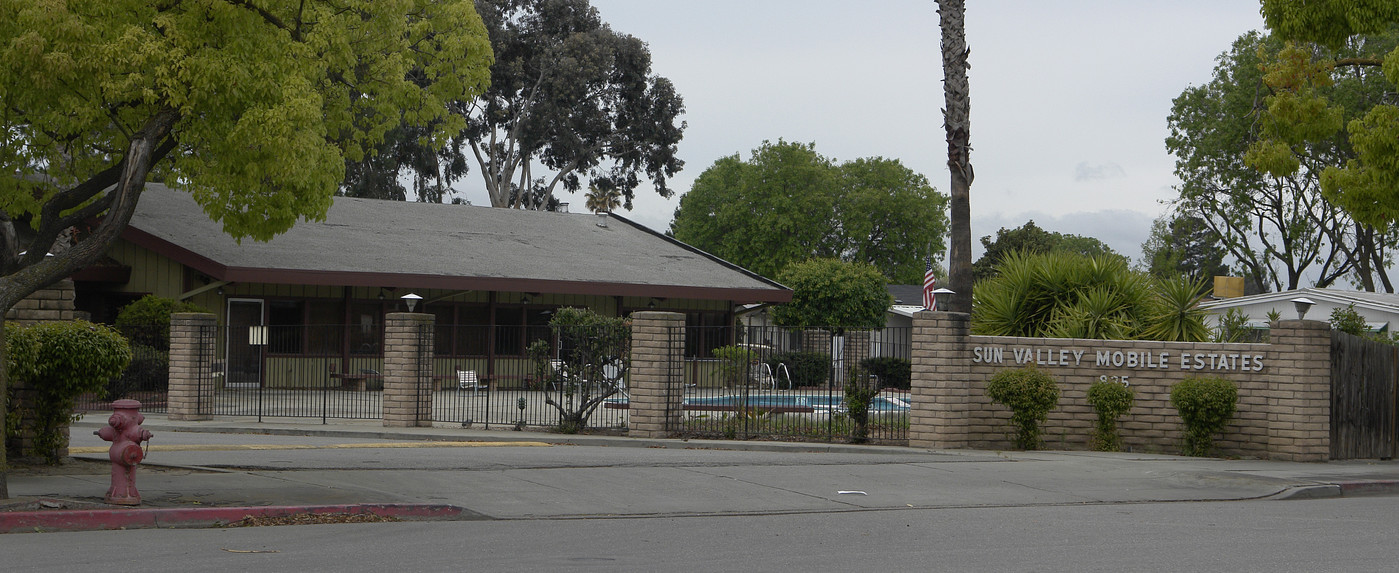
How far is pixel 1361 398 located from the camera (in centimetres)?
1742

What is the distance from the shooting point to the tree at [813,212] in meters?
60.8

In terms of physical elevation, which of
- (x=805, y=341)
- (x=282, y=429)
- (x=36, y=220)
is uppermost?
(x=36, y=220)

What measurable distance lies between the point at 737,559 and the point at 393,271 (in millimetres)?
21818

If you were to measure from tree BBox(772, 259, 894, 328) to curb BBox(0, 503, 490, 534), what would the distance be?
972 inches

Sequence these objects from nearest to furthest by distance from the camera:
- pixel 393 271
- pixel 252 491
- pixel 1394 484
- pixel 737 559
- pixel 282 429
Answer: pixel 737 559 → pixel 252 491 → pixel 1394 484 → pixel 282 429 → pixel 393 271

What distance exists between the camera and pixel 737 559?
8.74 m

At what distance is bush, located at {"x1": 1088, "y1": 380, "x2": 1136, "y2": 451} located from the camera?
16.9 metres

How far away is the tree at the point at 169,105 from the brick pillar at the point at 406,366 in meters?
3.54

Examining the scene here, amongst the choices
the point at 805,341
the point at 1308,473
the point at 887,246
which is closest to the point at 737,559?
the point at 1308,473

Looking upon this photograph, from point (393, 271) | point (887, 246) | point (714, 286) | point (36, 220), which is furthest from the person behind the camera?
point (887, 246)

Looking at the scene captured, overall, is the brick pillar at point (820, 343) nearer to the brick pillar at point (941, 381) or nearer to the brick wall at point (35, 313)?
the brick pillar at point (941, 381)

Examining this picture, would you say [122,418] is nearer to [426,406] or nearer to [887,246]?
[426,406]

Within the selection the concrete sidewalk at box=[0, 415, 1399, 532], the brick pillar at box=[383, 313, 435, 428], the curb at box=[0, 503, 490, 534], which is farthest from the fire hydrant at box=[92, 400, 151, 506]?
the brick pillar at box=[383, 313, 435, 428]

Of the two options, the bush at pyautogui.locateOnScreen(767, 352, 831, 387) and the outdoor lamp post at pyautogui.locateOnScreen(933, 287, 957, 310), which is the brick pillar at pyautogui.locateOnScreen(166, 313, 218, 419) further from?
the outdoor lamp post at pyautogui.locateOnScreen(933, 287, 957, 310)
